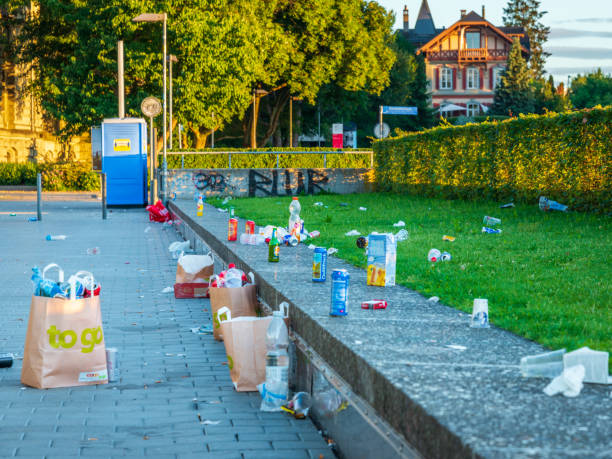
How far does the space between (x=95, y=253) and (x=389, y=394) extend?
10705mm

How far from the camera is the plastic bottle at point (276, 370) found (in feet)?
15.7

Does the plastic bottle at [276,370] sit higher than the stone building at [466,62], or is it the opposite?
the stone building at [466,62]

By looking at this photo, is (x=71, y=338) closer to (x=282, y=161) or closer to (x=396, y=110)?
(x=396, y=110)

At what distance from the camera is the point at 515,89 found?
82.1m

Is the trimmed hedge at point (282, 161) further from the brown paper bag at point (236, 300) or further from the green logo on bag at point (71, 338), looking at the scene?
the green logo on bag at point (71, 338)

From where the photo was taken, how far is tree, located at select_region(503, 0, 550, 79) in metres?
109

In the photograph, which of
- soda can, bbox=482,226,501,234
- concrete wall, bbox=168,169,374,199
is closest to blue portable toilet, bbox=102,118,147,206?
concrete wall, bbox=168,169,374,199

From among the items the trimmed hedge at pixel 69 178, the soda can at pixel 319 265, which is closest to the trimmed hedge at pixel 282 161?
the trimmed hedge at pixel 69 178

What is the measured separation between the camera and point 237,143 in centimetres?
6738

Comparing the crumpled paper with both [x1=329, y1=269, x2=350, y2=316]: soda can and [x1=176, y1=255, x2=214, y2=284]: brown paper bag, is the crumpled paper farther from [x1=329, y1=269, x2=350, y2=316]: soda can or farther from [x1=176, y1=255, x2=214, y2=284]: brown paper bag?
[x1=176, y1=255, x2=214, y2=284]: brown paper bag

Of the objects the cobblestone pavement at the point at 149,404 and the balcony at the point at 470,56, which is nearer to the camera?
the cobblestone pavement at the point at 149,404

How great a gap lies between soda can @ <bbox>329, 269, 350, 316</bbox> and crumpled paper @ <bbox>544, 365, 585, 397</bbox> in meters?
1.73

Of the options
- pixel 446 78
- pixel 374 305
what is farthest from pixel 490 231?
pixel 446 78

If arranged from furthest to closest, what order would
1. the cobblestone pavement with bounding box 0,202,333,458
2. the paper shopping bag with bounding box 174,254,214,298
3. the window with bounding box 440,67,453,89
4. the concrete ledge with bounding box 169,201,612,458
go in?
the window with bounding box 440,67,453,89 < the paper shopping bag with bounding box 174,254,214,298 < the cobblestone pavement with bounding box 0,202,333,458 < the concrete ledge with bounding box 169,201,612,458
